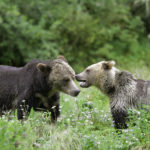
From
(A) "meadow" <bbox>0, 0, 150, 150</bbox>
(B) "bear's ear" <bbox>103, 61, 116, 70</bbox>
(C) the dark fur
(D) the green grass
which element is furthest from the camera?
(B) "bear's ear" <bbox>103, 61, 116, 70</bbox>

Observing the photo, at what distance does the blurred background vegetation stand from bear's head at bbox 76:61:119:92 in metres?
4.69

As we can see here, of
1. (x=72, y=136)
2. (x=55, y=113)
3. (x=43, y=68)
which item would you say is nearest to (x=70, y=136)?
(x=72, y=136)

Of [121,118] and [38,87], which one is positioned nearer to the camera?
[121,118]

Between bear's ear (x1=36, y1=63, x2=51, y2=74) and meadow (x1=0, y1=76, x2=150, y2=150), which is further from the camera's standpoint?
bear's ear (x1=36, y1=63, x2=51, y2=74)

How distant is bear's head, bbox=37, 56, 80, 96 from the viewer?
18.1 ft

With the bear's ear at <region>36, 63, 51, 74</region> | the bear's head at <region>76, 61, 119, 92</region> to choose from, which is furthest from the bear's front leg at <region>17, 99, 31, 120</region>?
the bear's head at <region>76, 61, 119, 92</region>

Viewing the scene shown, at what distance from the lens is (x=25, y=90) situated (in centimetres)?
546

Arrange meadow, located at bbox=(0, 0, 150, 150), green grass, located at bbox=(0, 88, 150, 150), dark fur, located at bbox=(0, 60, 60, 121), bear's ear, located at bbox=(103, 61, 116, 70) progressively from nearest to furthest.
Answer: green grass, located at bbox=(0, 88, 150, 150) → meadow, located at bbox=(0, 0, 150, 150) → dark fur, located at bbox=(0, 60, 60, 121) → bear's ear, located at bbox=(103, 61, 116, 70)

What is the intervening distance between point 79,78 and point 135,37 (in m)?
10.2

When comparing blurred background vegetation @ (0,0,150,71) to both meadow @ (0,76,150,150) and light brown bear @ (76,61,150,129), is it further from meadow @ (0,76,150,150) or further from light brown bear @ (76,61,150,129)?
meadow @ (0,76,150,150)

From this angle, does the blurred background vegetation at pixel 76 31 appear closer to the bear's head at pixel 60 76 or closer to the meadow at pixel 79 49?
the meadow at pixel 79 49

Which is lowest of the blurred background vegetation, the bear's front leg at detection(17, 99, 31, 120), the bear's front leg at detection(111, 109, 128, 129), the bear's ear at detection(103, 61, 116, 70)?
the bear's front leg at detection(111, 109, 128, 129)

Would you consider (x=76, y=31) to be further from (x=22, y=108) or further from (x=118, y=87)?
(x=22, y=108)

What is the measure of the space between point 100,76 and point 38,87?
1214 mm
